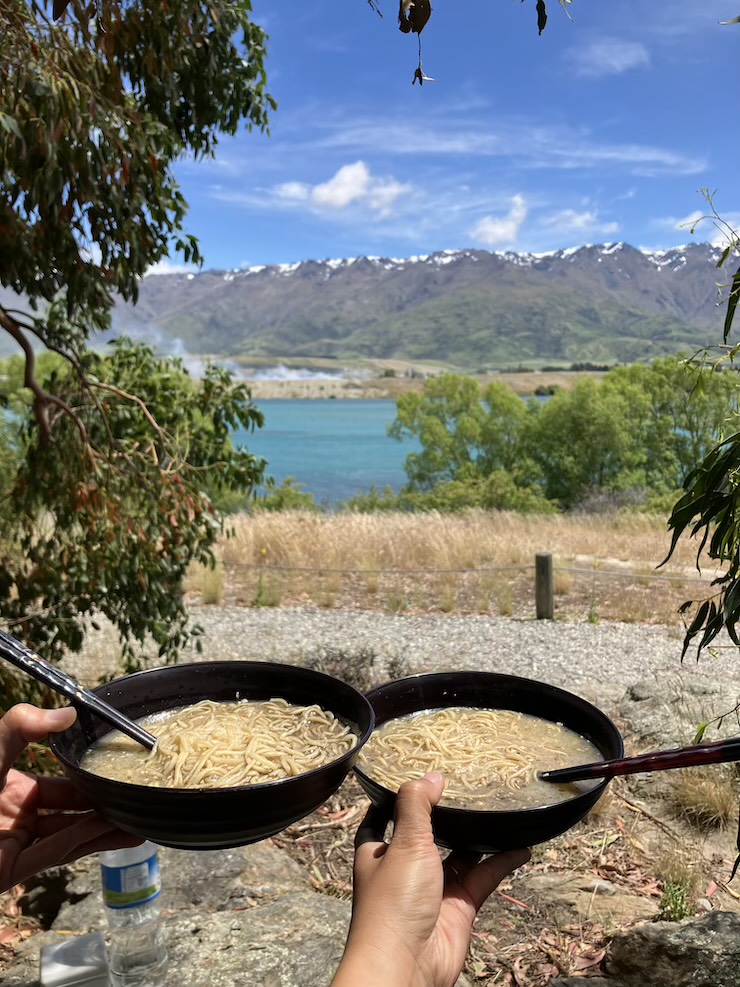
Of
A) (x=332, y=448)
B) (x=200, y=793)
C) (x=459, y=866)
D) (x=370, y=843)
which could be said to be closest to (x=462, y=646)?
(x=459, y=866)

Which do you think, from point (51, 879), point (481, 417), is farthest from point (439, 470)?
point (51, 879)

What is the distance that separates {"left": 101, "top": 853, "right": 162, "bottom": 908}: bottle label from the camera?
2.59m

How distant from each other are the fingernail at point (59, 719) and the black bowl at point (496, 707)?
55 cm

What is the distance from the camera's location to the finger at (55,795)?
1.82 metres

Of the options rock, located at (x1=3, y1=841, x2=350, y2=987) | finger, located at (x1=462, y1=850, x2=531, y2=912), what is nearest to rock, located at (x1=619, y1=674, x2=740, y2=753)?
rock, located at (x1=3, y1=841, x2=350, y2=987)

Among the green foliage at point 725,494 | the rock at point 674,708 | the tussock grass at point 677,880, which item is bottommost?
the rock at point 674,708

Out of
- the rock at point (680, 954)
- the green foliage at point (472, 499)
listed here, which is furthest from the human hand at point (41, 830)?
the green foliage at point (472, 499)

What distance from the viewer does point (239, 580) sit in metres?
11.0

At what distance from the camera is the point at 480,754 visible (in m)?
1.52

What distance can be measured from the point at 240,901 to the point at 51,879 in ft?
3.16

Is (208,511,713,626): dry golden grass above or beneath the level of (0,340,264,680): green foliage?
beneath

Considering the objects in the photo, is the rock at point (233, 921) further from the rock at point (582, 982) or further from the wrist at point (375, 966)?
the wrist at point (375, 966)

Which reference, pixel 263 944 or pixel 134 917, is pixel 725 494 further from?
pixel 134 917

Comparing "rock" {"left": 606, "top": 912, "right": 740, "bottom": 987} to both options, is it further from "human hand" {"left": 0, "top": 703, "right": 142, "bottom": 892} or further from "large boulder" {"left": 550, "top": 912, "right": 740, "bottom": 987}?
"human hand" {"left": 0, "top": 703, "right": 142, "bottom": 892}
